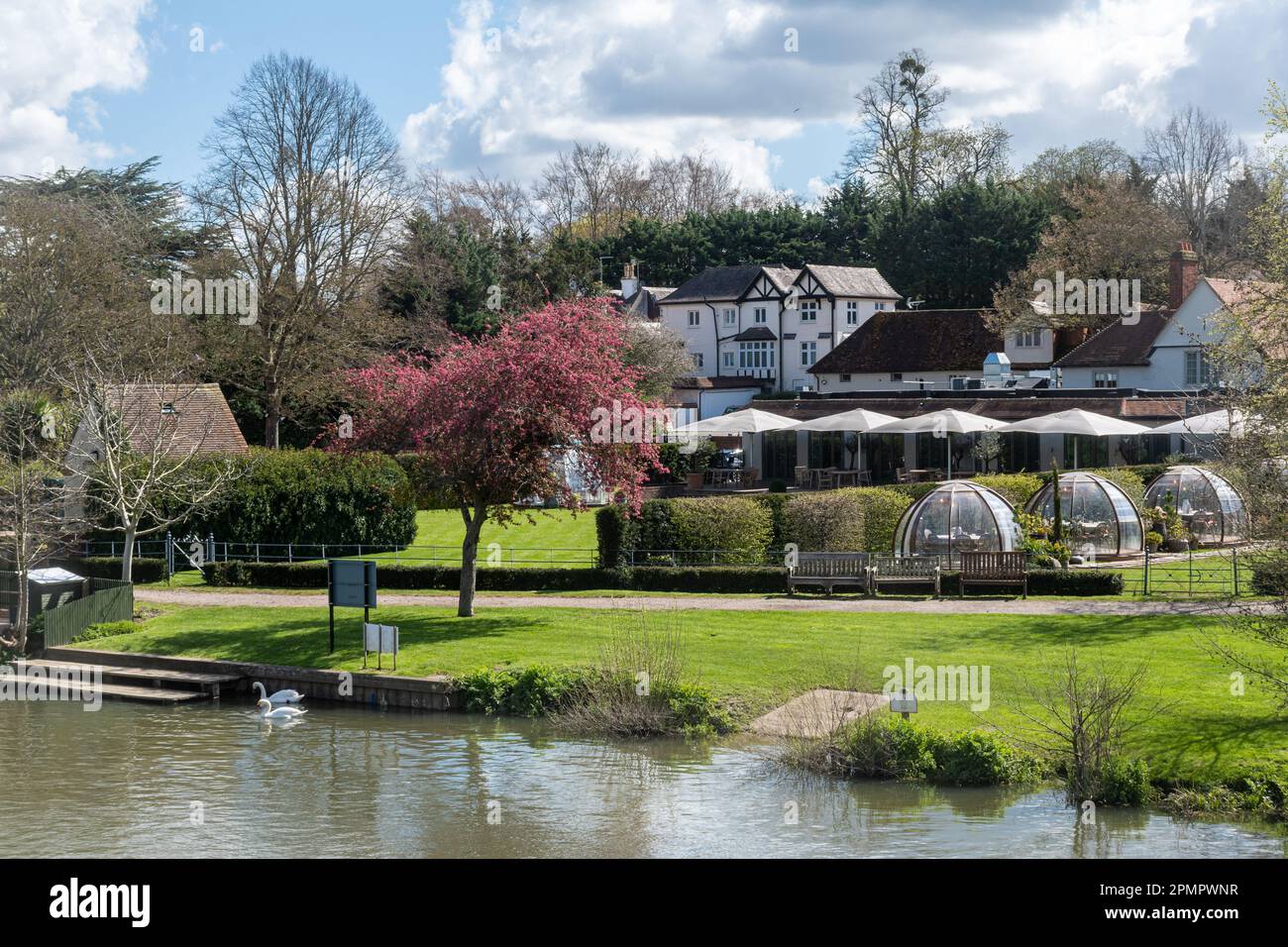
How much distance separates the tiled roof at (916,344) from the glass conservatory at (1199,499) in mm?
25486

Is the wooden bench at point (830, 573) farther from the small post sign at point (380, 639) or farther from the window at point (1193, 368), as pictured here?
the window at point (1193, 368)

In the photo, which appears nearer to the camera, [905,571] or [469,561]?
[469,561]

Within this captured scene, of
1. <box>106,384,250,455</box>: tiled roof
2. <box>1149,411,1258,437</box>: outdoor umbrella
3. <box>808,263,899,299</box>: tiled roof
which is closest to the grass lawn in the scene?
<box>1149,411,1258,437</box>: outdoor umbrella

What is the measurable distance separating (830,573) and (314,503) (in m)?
15.4

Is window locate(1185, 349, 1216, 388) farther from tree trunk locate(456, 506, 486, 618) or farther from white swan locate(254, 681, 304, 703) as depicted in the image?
white swan locate(254, 681, 304, 703)

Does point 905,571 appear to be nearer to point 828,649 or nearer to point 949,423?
point 828,649

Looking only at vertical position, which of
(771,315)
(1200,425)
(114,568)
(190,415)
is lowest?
(114,568)

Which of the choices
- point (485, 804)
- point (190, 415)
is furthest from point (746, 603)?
point (190, 415)

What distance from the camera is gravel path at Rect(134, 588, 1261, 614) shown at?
24094 millimetres

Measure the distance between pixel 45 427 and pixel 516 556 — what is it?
13.0 m

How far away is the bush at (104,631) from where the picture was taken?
2580 cm

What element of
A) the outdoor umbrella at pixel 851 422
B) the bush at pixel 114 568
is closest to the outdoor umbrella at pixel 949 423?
the outdoor umbrella at pixel 851 422

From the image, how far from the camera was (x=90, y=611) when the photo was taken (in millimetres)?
26297

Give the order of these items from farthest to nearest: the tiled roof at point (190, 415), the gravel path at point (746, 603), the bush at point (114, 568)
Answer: the tiled roof at point (190, 415), the bush at point (114, 568), the gravel path at point (746, 603)
